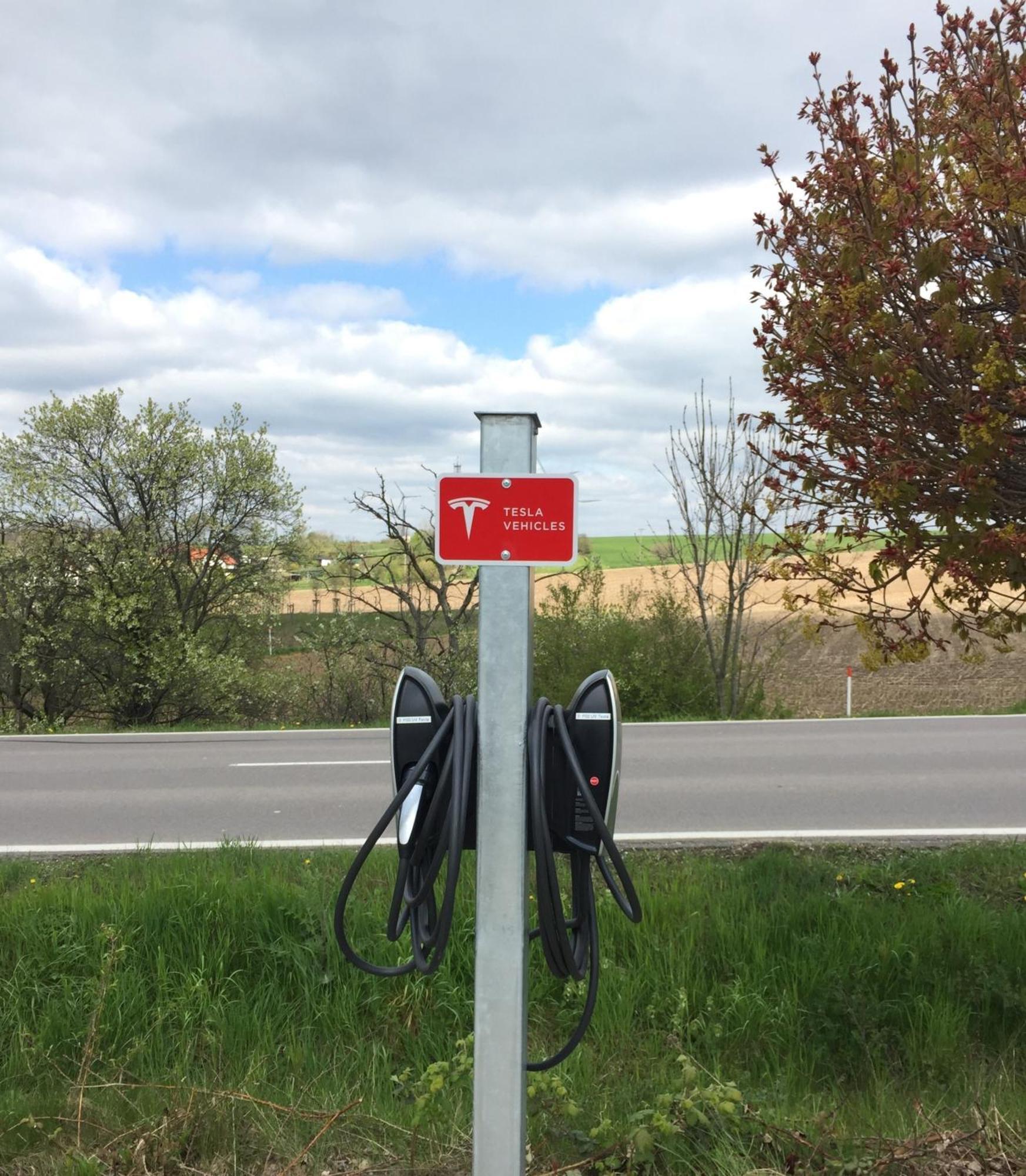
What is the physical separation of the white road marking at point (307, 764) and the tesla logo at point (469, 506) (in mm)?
8273

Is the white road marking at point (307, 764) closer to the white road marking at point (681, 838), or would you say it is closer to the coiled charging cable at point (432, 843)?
the white road marking at point (681, 838)

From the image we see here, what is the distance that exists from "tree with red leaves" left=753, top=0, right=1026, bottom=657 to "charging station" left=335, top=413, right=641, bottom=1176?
1.95 metres

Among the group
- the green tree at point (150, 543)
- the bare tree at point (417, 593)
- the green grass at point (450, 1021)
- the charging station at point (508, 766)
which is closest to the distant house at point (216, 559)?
the green tree at point (150, 543)

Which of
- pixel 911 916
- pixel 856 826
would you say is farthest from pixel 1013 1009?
pixel 856 826

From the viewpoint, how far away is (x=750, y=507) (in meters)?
4.29

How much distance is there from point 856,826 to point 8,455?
1670 cm

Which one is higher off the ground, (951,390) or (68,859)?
(951,390)

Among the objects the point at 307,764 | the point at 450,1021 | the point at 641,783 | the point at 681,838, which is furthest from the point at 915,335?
the point at 307,764

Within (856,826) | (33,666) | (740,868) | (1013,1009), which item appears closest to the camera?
(1013,1009)

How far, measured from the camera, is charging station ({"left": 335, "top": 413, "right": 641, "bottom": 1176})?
75.7 inches

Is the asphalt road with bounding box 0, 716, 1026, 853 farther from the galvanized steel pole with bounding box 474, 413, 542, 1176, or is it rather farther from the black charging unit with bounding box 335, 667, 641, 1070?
the galvanized steel pole with bounding box 474, 413, 542, 1176

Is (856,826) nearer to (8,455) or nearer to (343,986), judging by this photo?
(343,986)

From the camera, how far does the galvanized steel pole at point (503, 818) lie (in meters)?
1.93

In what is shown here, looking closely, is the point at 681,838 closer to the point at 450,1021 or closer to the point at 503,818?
the point at 450,1021
